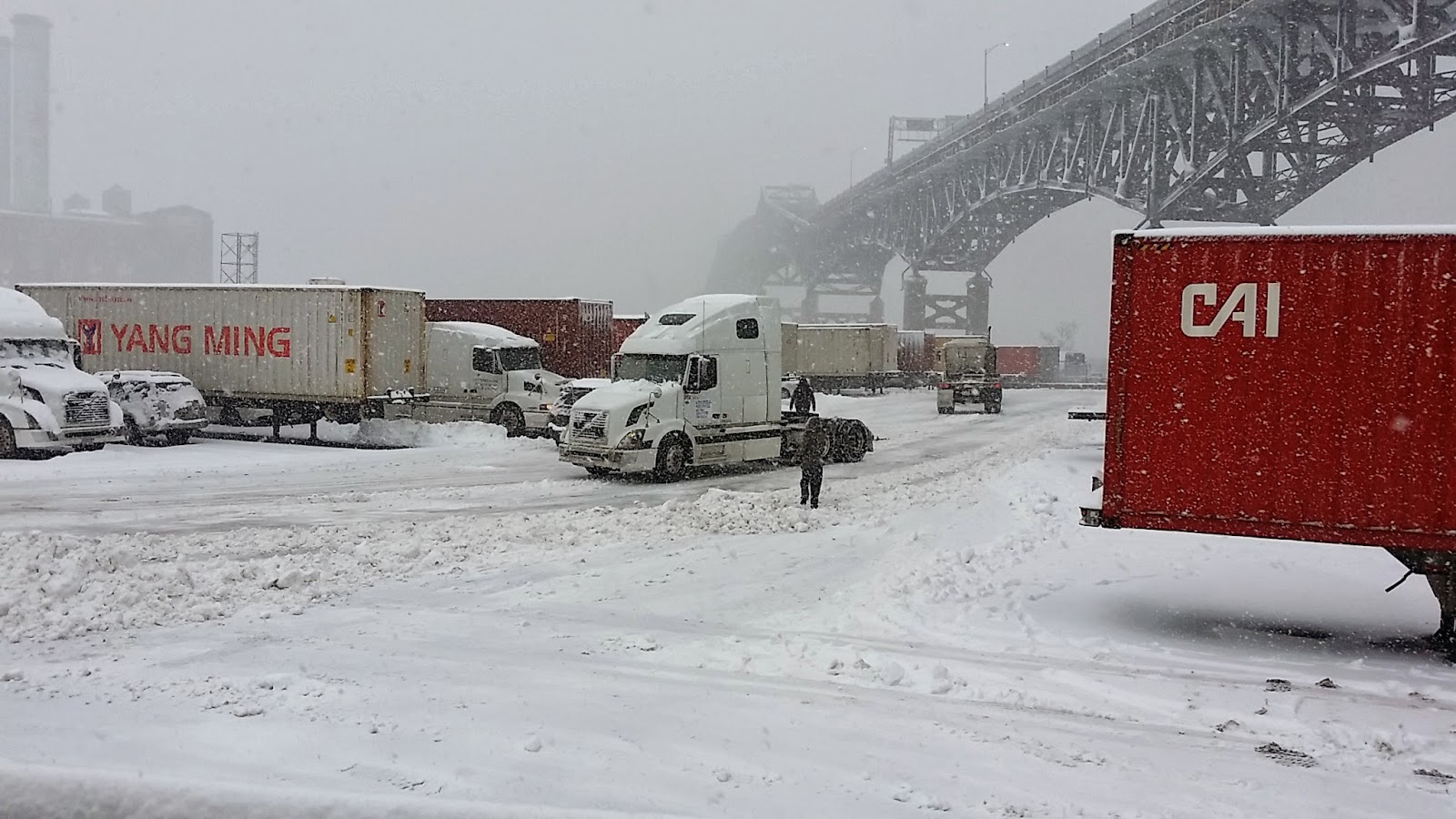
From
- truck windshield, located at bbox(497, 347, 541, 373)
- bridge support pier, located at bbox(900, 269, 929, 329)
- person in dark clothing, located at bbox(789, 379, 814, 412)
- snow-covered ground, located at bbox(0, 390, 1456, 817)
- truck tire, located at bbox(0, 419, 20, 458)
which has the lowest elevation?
snow-covered ground, located at bbox(0, 390, 1456, 817)

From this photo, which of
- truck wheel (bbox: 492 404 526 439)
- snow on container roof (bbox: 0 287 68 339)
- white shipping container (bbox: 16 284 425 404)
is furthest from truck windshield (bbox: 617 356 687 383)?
snow on container roof (bbox: 0 287 68 339)

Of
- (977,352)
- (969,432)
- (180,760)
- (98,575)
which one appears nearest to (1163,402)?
(180,760)

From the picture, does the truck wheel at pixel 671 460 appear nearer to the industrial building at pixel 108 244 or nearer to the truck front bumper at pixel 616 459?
the truck front bumper at pixel 616 459

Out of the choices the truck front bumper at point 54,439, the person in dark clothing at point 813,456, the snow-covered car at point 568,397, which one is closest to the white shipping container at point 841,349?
the snow-covered car at point 568,397

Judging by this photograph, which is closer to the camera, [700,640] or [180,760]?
[180,760]

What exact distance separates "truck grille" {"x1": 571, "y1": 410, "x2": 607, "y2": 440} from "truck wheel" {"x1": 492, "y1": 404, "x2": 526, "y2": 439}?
7.94 m

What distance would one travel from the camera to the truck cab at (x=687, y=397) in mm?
19000

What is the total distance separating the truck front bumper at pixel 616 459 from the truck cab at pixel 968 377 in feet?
82.4

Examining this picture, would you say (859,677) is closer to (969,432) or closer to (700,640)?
(700,640)

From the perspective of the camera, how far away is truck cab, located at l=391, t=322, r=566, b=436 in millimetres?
27031

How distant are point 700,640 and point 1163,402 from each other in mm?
4571

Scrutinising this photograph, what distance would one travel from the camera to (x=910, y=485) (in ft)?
62.9

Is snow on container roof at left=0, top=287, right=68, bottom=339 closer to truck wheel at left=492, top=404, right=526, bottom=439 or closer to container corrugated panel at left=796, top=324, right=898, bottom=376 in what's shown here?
truck wheel at left=492, top=404, right=526, bottom=439

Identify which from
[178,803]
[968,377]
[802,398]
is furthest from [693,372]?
[968,377]
